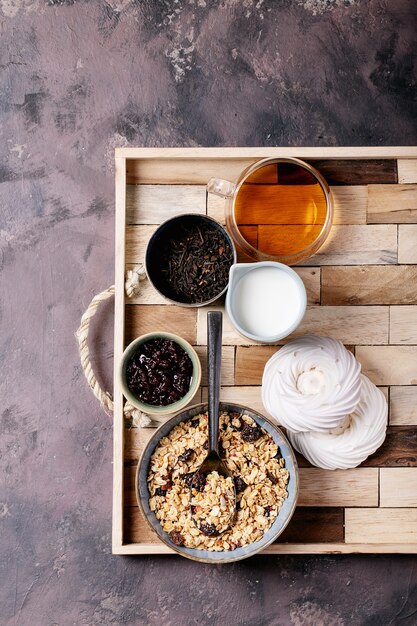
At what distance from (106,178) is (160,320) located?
0.44 metres

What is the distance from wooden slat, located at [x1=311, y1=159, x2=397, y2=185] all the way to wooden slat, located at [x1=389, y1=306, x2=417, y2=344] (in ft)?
1.12

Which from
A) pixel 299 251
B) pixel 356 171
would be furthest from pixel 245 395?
pixel 356 171

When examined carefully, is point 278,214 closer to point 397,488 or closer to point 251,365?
point 251,365

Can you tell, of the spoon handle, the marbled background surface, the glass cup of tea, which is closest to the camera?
the spoon handle

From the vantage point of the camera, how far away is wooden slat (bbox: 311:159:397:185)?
1.64m

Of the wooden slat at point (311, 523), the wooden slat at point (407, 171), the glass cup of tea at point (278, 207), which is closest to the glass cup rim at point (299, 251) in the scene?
the glass cup of tea at point (278, 207)

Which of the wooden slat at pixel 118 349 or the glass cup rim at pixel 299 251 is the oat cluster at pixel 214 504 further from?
the glass cup rim at pixel 299 251

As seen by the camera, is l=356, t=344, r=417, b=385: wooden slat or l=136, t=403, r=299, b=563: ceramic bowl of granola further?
l=356, t=344, r=417, b=385: wooden slat

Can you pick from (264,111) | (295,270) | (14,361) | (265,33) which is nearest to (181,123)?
(264,111)

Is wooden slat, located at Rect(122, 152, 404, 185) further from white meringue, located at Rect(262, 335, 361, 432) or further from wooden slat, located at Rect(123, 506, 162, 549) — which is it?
wooden slat, located at Rect(123, 506, 162, 549)

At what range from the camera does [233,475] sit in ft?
5.10

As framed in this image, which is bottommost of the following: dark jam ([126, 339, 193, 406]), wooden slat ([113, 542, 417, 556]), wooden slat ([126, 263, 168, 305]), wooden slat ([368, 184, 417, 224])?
wooden slat ([113, 542, 417, 556])

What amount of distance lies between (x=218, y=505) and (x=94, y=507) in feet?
1.33

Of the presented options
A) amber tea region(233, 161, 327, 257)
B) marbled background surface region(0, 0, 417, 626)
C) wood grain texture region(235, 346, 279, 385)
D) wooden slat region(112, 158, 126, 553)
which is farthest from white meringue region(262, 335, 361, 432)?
marbled background surface region(0, 0, 417, 626)
